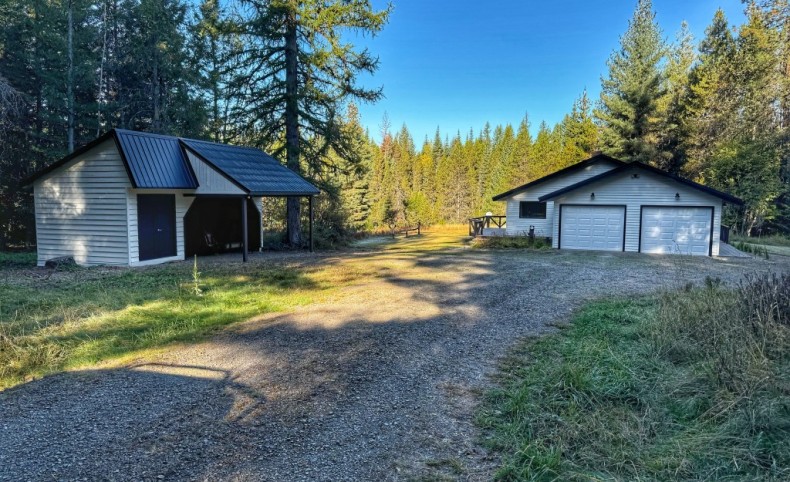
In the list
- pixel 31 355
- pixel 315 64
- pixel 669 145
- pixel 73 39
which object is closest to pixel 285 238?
pixel 315 64

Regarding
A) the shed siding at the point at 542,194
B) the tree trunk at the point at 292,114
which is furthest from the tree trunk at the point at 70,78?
the shed siding at the point at 542,194

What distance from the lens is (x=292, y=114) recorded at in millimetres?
18125

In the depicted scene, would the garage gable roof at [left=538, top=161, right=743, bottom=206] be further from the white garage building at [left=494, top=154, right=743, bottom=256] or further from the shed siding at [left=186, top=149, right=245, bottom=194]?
the shed siding at [left=186, top=149, right=245, bottom=194]

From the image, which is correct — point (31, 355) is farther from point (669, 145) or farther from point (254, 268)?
point (669, 145)

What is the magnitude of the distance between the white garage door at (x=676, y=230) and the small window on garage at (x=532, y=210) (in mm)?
5050

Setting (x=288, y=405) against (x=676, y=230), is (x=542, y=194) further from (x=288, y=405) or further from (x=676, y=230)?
(x=288, y=405)

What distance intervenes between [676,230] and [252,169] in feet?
52.8

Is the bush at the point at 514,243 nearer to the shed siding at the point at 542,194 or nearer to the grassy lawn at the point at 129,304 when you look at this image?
the shed siding at the point at 542,194

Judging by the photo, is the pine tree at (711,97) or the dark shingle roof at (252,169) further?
the pine tree at (711,97)

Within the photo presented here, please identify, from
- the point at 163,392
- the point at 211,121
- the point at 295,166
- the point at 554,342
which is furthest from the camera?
the point at 211,121

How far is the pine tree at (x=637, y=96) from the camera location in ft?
97.3

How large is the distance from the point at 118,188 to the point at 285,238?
762 centimetres

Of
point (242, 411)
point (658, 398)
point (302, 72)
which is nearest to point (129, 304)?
point (242, 411)

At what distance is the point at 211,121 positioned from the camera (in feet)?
83.6
